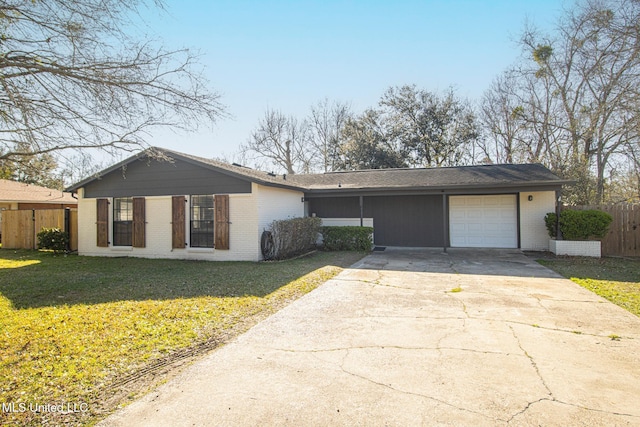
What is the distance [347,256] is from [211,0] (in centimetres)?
777

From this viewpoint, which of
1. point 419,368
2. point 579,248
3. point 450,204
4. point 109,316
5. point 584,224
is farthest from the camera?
point 450,204

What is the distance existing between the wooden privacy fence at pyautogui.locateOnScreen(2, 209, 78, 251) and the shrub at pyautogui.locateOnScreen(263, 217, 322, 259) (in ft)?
27.0

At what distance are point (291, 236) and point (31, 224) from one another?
11.5 metres

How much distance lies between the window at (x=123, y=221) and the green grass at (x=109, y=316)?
2250 mm

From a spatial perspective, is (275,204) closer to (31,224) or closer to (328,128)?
(31,224)

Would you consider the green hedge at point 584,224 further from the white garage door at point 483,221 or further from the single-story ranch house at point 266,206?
the white garage door at point 483,221

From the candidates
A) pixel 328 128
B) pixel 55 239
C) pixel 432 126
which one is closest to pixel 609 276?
pixel 55 239

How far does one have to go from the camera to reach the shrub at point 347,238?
499 inches

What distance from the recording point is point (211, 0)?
593cm

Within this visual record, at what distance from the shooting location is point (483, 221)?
13.1 m

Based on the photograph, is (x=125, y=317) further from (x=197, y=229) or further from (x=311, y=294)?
(x=197, y=229)

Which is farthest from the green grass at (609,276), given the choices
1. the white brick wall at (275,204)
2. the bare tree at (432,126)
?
the bare tree at (432,126)

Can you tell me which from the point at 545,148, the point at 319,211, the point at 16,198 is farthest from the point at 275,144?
the point at 545,148

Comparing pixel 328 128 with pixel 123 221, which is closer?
pixel 123 221
